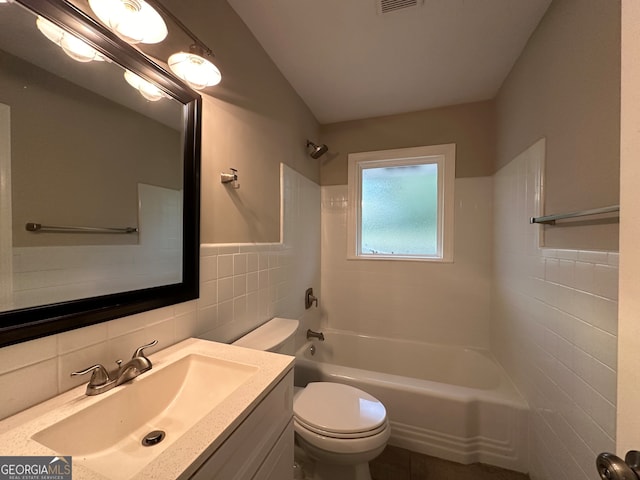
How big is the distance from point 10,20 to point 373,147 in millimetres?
2238

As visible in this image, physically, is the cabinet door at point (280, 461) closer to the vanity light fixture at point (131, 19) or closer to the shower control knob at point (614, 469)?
the shower control knob at point (614, 469)

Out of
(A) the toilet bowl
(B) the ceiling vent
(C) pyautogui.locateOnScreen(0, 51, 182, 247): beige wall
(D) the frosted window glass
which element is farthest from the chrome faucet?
(D) the frosted window glass

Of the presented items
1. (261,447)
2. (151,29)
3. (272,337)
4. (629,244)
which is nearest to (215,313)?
(272,337)

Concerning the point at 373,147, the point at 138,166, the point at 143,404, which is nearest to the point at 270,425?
the point at 143,404

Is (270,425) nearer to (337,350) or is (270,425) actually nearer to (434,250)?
(337,350)

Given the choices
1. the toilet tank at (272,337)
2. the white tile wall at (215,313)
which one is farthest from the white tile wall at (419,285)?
the toilet tank at (272,337)

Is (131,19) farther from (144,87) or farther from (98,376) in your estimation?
Answer: (98,376)

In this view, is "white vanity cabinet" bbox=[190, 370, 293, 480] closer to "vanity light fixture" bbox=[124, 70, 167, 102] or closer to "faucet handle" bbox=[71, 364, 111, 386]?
"faucet handle" bbox=[71, 364, 111, 386]

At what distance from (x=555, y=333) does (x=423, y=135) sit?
1.78m

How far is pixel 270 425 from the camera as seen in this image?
760 millimetres

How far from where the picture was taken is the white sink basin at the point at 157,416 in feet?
1.61

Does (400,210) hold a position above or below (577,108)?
below

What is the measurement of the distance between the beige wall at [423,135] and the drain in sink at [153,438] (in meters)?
2.23

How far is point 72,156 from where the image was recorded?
2.33 feet
